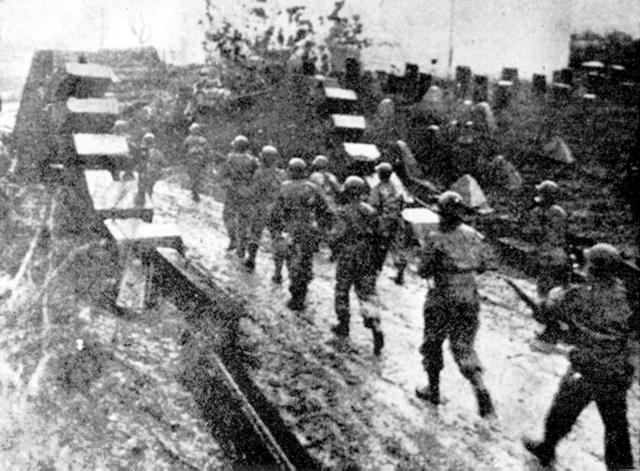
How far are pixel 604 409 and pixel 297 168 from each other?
4.62 metres

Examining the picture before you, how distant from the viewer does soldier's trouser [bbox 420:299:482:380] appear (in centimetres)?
517

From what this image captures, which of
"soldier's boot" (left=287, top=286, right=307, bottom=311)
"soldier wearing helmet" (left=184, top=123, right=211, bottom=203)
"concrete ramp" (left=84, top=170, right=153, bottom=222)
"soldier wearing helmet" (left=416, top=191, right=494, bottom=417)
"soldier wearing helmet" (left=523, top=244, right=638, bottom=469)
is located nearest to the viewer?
"soldier wearing helmet" (left=523, top=244, right=638, bottom=469)

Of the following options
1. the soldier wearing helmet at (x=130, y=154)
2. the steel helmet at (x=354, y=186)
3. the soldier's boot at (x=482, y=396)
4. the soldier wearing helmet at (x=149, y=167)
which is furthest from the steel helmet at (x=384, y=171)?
the soldier wearing helmet at (x=149, y=167)

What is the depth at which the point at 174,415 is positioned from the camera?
16.3 feet

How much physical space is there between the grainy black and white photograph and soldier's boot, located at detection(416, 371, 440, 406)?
2 centimetres

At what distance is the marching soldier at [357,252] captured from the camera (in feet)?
21.1

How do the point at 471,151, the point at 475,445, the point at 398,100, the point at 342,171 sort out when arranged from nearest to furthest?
the point at 475,445 → the point at 342,171 → the point at 471,151 → the point at 398,100

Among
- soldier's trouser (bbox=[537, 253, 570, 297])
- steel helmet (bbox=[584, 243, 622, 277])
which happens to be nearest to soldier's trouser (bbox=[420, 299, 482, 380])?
steel helmet (bbox=[584, 243, 622, 277])

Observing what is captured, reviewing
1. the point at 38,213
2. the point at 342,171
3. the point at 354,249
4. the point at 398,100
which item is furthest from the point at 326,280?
the point at 398,100

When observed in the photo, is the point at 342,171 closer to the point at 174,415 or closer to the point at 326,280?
the point at 326,280

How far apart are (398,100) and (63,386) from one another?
473 inches

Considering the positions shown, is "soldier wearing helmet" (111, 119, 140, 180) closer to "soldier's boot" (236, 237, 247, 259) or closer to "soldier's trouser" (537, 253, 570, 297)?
"soldier's boot" (236, 237, 247, 259)

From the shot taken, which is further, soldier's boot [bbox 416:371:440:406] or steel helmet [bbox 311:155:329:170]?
steel helmet [bbox 311:155:329:170]

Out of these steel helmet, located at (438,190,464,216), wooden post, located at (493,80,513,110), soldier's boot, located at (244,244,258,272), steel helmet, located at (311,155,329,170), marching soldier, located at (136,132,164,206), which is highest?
wooden post, located at (493,80,513,110)
